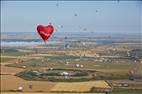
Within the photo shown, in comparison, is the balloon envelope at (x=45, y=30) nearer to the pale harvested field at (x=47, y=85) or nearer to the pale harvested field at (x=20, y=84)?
the pale harvested field at (x=47, y=85)

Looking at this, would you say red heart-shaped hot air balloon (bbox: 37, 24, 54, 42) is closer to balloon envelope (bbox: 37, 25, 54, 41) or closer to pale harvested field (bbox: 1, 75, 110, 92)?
balloon envelope (bbox: 37, 25, 54, 41)

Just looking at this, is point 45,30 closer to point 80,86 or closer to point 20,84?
point 80,86

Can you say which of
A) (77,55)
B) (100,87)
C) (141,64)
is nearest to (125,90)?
(100,87)

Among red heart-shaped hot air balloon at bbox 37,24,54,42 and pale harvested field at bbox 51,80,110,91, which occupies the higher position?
red heart-shaped hot air balloon at bbox 37,24,54,42

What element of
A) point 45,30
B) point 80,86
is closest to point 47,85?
point 80,86

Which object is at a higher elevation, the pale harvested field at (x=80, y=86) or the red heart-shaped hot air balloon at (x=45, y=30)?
the red heart-shaped hot air balloon at (x=45, y=30)

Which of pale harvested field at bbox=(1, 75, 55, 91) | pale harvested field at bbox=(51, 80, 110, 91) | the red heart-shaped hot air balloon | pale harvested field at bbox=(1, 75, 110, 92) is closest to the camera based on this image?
the red heart-shaped hot air balloon

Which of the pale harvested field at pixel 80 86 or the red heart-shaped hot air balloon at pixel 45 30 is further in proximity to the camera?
the pale harvested field at pixel 80 86

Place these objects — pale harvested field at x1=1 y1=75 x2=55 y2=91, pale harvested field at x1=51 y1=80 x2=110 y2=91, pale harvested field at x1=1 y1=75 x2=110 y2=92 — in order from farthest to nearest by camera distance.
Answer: pale harvested field at x1=1 y1=75 x2=55 y2=91, pale harvested field at x1=1 y1=75 x2=110 y2=92, pale harvested field at x1=51 y1=80 x2=110 y2=91

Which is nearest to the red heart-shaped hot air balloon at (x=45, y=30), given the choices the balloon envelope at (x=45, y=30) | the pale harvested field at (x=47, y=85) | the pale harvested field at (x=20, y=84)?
the balloon envelope at (x=45, y=30)

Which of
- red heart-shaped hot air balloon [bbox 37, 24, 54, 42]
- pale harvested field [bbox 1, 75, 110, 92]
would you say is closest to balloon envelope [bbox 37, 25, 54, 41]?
red heart-shaped hot air balloon [bbox 37, 24, 54, 42]

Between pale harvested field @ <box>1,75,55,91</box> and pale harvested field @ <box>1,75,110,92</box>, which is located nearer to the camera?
pale harvested field @ <box>1,75,110,92</box>
